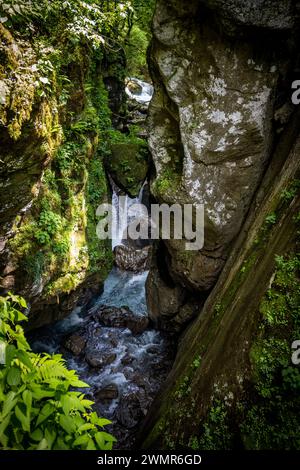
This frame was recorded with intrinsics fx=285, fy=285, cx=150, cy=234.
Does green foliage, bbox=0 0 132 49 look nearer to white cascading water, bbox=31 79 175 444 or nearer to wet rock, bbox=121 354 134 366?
white cascading water, bbox=31 79 175 444

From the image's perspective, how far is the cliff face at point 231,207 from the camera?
12.2 feet

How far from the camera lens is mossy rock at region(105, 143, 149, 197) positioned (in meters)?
12.4

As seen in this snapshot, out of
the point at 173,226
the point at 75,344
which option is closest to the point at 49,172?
the point at 173,226

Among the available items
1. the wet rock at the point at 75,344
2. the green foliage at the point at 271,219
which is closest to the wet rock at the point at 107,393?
the wet rock at the point at 75,344

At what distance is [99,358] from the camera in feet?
30.5

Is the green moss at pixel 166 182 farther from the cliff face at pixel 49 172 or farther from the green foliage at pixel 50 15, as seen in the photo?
the green foliage at pixel 50 15

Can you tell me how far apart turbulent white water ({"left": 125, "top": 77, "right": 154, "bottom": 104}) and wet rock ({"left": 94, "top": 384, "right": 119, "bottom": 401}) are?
58.6 ft

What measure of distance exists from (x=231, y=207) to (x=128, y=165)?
6497 millimetres

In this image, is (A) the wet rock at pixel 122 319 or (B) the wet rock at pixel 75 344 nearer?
(B) the wet rock at pixel 75 344

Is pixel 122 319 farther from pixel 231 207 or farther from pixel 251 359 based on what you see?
pixel 251 359

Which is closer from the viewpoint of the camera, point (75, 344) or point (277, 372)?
point (277, 372)

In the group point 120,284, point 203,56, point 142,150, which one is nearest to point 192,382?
point 203,56

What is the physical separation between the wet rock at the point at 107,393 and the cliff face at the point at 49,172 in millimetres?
2637

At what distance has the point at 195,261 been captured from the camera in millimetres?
7816
